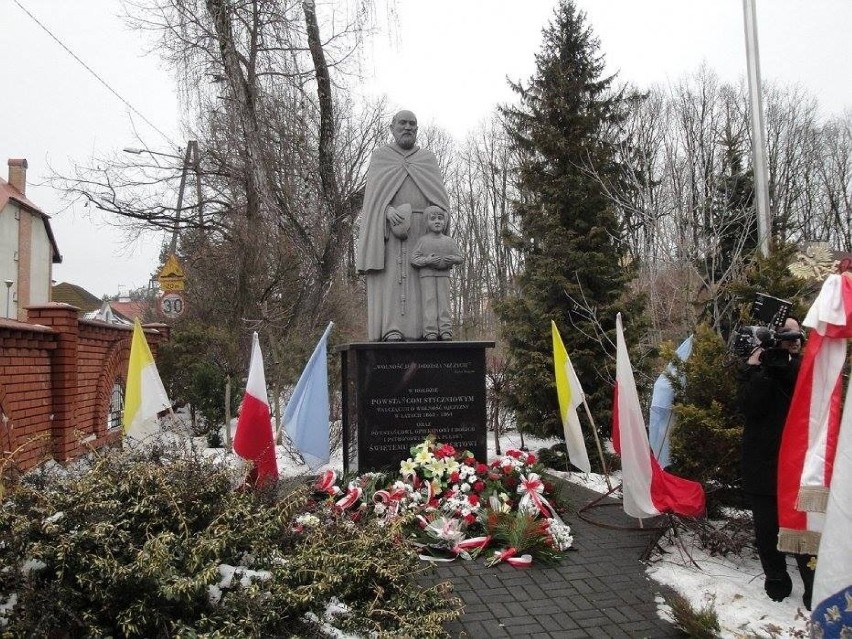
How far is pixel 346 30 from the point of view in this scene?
13.0 meters

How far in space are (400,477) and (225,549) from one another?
3140 millimetres

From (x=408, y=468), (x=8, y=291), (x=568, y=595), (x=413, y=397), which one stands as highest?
(x=8, y=291)

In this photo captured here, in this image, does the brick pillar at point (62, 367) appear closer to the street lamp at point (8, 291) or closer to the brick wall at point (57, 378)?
the brick wall at point (57, 378)

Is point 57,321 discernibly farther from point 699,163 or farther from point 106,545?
point 699,163

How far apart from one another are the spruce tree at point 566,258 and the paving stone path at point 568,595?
18.1ft

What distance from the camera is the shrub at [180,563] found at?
288cm

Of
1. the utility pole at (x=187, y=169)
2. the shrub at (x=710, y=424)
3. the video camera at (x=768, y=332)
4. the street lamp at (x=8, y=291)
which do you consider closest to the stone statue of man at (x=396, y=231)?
the shrub at (x=710, y=424)

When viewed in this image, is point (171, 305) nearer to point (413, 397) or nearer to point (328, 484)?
point (413, 397)

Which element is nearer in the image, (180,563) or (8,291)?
(180,563)

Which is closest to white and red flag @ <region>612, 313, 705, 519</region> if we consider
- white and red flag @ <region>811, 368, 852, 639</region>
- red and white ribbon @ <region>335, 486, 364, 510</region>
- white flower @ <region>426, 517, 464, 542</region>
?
white flower @ <region>426, 517, 464, 542</region>

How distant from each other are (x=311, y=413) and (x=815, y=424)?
4646 mm

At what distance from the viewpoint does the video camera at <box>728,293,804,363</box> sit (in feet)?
14.0

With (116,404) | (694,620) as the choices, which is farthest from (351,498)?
(116,404)

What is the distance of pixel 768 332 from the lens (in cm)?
425
